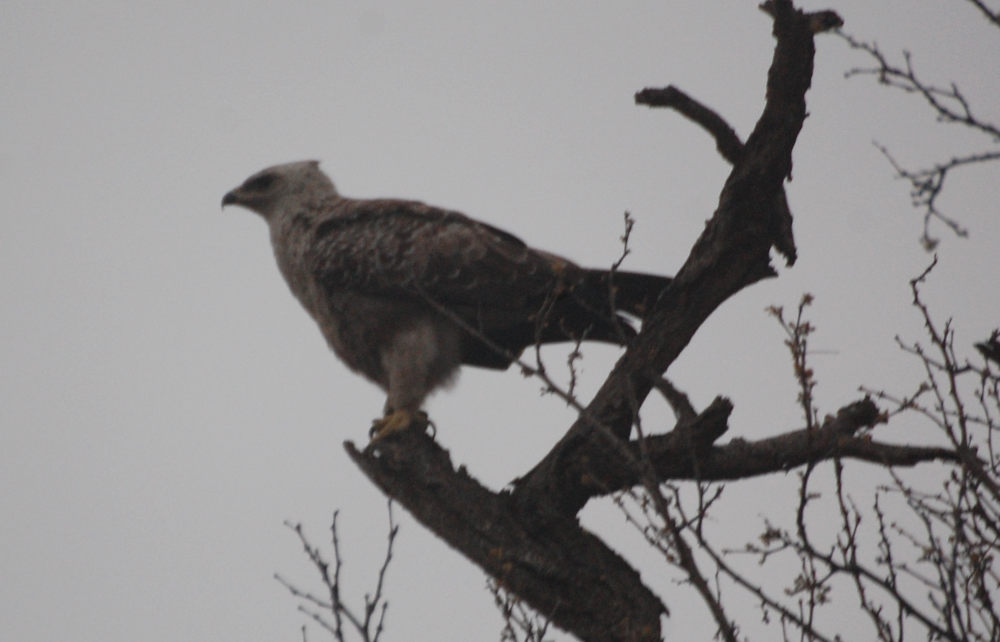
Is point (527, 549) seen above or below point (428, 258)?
below

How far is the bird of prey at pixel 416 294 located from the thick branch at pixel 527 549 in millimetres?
864

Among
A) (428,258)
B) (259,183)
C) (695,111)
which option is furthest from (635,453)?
(259,183)

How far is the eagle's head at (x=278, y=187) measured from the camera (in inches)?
299

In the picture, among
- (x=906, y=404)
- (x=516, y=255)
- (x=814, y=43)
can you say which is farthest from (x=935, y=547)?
(x=516, y=255)

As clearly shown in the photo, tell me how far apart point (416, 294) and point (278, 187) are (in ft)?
6.01

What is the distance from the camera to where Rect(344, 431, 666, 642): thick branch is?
15.2 ft

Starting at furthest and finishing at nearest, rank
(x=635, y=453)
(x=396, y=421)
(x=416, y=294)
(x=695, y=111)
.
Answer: (x=416, y=294), (x=396, y=421), (x=695, y=111), (x=635, y=453)

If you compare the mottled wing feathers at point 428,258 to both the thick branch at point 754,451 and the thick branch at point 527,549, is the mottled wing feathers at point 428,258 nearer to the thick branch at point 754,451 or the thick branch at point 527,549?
the thick branch at point 527,549

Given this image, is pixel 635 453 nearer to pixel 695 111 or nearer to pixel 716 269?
pixel 716 269

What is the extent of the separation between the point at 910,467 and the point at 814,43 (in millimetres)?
1748

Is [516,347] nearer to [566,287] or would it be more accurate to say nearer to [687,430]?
[566,287]

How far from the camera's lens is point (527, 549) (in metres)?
4.75

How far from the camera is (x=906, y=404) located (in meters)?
3.89

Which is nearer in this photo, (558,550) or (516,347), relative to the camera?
(558,550)
